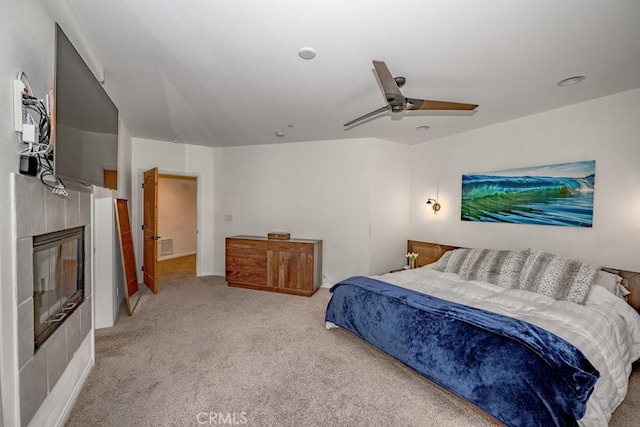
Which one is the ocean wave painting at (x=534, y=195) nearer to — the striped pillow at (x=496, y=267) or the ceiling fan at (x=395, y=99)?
the striped pillow at (x=496, y=267)

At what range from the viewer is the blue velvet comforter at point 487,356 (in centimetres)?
161

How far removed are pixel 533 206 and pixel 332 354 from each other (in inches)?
114

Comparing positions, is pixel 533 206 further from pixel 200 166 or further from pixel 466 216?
pixel 200 166

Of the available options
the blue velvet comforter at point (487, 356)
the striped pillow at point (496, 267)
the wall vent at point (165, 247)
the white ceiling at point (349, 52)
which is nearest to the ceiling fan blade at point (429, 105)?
the white ceiling at point (349, 52)

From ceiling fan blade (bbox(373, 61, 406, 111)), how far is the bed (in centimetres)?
162

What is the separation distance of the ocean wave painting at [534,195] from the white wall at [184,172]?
4.46 meters

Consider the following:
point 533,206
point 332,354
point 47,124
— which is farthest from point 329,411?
point 533,206

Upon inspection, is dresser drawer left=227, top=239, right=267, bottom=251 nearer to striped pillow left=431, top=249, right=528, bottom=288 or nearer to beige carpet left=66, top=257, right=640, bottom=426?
beige carpet left=66, top=257, right=640, bottom=426

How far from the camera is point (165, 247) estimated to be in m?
6.89

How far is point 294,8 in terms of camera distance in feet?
5.47

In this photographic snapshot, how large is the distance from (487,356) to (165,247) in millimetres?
6946

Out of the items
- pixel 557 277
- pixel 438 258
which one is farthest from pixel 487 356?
pixel 438 258

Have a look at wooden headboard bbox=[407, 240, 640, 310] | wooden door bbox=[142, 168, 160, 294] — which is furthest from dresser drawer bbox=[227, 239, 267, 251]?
wooden headboard bbox=[407, 240, 640, 310]

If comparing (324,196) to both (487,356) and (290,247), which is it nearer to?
(290,247)
